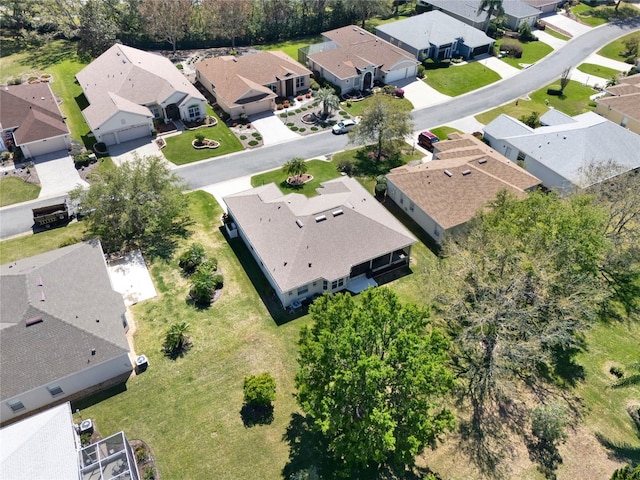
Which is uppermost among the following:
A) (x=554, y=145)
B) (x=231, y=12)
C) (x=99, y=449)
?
(x=231, y=12)

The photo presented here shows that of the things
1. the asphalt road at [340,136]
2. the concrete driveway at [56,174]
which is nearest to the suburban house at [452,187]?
the asphalt road at [340,136]

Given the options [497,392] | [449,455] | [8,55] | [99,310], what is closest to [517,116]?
[497,392]

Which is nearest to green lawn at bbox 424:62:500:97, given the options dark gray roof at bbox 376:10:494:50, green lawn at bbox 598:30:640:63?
dark gray roof at bbox 376:10:494:50

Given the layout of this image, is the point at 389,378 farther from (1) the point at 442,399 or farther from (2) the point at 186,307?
(2) the point at 186,307

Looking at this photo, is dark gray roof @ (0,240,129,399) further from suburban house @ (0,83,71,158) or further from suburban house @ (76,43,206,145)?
suburban house @ (76,43,206,145)

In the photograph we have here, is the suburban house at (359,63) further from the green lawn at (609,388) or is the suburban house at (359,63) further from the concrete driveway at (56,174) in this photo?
the green lawn at (609,388)

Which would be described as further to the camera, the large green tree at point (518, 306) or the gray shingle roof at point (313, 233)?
the gray shingle roof at point (313, 233)

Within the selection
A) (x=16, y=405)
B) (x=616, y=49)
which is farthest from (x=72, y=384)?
(x=616, y=49)
